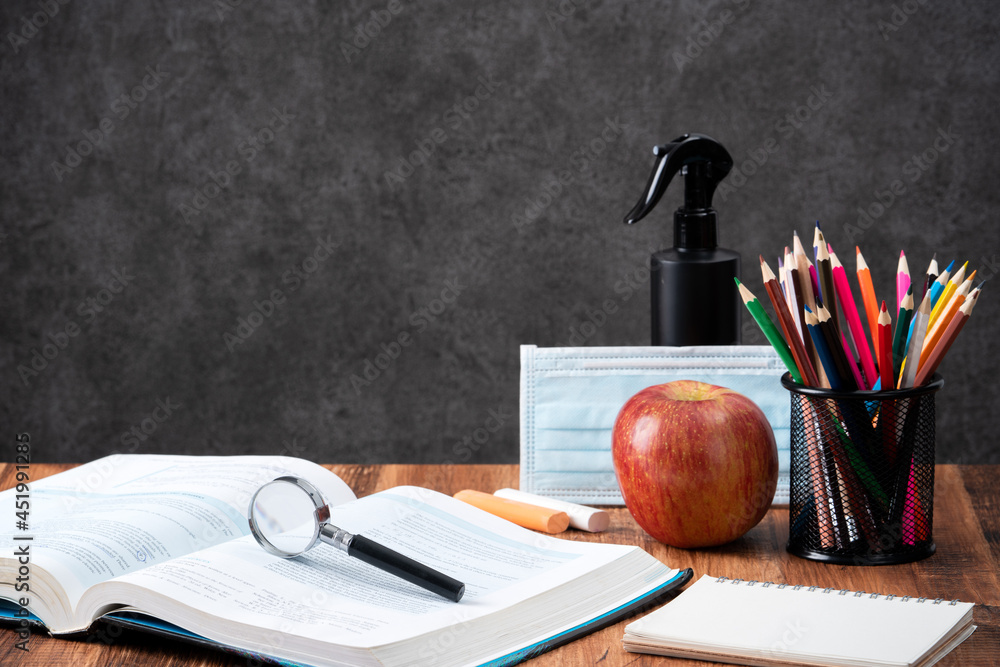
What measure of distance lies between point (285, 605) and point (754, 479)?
39cm

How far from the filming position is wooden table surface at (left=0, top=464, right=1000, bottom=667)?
2.05 feet

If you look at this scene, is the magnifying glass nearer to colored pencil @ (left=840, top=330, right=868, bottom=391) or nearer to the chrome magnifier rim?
the chrome magnifier rim

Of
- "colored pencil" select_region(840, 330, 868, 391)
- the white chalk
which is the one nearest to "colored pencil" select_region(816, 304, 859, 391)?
"colored pencil" select_region(840, 330, 868, 391)

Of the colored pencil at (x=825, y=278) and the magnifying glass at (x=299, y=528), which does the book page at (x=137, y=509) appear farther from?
the colored pencil at (x=825, y=278)

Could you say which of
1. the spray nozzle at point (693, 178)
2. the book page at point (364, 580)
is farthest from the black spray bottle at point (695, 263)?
the book page at point (364, 580)

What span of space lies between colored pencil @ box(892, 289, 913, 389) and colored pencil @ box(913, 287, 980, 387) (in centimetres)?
2

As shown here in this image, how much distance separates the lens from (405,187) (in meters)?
2.35

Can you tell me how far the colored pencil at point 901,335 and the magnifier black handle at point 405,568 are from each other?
38 centimetres

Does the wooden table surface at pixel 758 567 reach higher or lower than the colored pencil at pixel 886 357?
lower

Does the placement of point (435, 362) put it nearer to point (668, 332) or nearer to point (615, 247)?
point (615, 247)

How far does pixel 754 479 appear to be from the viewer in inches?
31.6

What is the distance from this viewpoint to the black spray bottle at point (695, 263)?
3.18 ft

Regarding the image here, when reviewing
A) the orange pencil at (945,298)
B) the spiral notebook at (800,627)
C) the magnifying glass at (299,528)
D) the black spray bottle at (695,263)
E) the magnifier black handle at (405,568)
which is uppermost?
the black spray bottle at (695,263)

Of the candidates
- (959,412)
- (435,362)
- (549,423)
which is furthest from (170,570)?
(959,412)
